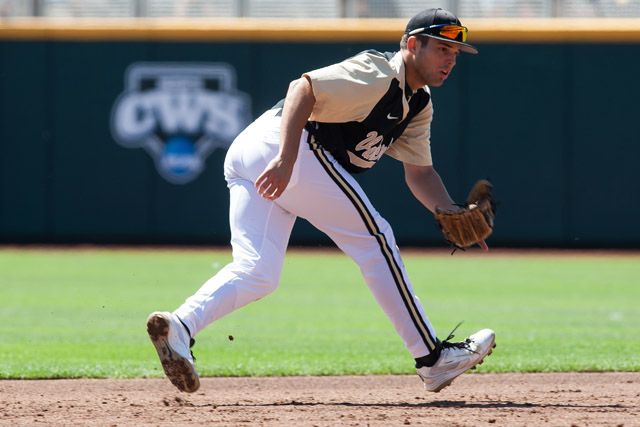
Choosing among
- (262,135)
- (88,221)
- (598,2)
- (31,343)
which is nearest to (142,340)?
(31,343)

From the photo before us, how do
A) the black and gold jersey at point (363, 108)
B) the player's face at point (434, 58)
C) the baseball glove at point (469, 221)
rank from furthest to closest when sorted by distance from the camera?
the baseball glove at point (469, 221) → the player's face at point (434, 58) → the black and gold jersey at point (363, 108)

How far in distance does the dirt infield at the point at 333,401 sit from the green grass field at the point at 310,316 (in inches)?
13.7

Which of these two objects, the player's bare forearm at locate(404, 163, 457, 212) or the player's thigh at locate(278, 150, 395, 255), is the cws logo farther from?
the player's thigh at locate(278, 150, 395, 255)

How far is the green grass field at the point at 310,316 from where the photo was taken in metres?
5.99

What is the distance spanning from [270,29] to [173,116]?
87.2 inches

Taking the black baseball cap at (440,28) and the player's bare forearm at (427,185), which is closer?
the black baseball cap at (440,28)

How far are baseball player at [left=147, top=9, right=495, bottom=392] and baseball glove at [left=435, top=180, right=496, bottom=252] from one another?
0.42 m

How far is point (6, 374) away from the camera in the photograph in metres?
5.47

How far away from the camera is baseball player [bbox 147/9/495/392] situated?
4074 millimetres

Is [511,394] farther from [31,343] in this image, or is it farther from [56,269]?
[56,269]

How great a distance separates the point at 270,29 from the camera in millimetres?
16391

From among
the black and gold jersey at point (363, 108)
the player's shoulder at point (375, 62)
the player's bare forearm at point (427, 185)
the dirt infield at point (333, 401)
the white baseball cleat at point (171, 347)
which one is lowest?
the dirt infield at point (333, 401)

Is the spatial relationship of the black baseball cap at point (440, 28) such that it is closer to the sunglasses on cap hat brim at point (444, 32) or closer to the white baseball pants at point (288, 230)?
the sunglasses on cap hat brim at point (444, 32)

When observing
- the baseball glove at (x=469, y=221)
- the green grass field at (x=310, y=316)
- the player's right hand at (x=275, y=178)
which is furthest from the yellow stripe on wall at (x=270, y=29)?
the player's right hand at (x=275, y=178)
